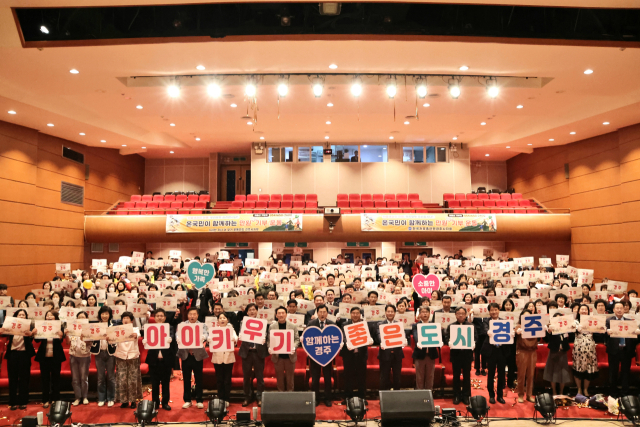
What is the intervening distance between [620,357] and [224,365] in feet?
20.3

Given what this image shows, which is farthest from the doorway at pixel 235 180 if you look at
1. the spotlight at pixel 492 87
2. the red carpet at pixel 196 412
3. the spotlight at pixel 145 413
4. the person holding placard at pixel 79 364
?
the spotlight at pixel 145 413

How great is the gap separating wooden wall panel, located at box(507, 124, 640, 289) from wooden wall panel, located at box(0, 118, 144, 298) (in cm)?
2018

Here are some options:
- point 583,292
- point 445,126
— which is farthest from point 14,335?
point 445,126

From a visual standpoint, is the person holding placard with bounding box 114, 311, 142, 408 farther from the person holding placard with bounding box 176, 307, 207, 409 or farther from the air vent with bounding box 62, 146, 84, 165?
the air vent with bounding box 62, 146, 84, 165

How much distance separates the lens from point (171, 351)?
6.67 metres

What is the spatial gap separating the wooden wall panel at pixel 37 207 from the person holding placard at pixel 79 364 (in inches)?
369

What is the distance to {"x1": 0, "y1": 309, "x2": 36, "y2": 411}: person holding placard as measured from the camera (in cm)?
677

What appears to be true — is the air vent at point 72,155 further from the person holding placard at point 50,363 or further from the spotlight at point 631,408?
the spotlight at point 631,408

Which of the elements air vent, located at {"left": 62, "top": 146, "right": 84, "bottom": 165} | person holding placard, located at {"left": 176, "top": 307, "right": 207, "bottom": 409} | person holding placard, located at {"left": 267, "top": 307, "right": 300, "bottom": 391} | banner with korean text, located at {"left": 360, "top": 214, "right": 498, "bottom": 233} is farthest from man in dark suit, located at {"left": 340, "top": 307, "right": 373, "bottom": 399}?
air vent, located at {"left": 62, "top": 146, "right": 84, "bottom": 165}

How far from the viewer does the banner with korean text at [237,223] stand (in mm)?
17609

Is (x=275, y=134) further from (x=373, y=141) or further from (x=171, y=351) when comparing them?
(x=171, y=351)

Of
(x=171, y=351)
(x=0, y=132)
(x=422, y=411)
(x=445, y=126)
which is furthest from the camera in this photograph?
(x=445, y=126)

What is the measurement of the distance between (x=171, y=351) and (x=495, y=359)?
4.99 metres

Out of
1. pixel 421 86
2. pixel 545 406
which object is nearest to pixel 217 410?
pixel 545 406
